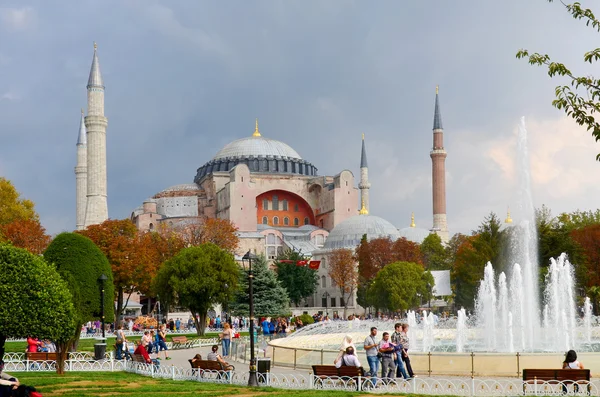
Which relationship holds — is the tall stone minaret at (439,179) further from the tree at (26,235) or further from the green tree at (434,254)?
the tree at (26,235)

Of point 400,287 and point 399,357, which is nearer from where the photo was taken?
point 399,357

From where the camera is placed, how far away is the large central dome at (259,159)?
8231cm

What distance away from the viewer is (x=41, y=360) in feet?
55.1

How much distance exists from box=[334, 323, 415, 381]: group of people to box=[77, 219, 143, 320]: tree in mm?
24861

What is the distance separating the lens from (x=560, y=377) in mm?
11375

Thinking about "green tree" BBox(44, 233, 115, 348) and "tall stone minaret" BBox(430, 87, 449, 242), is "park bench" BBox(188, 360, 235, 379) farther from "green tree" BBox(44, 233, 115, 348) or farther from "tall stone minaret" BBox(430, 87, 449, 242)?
"tall stone minaret" BBox(430, 87, 449, 242)

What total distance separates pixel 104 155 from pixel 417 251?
23767 mm

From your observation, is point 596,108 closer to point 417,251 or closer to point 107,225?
point 107,225

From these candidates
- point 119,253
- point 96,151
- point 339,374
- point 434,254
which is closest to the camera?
point 339,374

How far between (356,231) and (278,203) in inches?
537

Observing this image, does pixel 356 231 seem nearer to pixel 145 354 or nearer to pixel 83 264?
pixel 83 264

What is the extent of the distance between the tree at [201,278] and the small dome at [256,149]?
164ft

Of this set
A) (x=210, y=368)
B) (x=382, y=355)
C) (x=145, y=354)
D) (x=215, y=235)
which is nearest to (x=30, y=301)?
(x=145, y=354)

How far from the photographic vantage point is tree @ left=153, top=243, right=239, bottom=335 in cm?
3228
